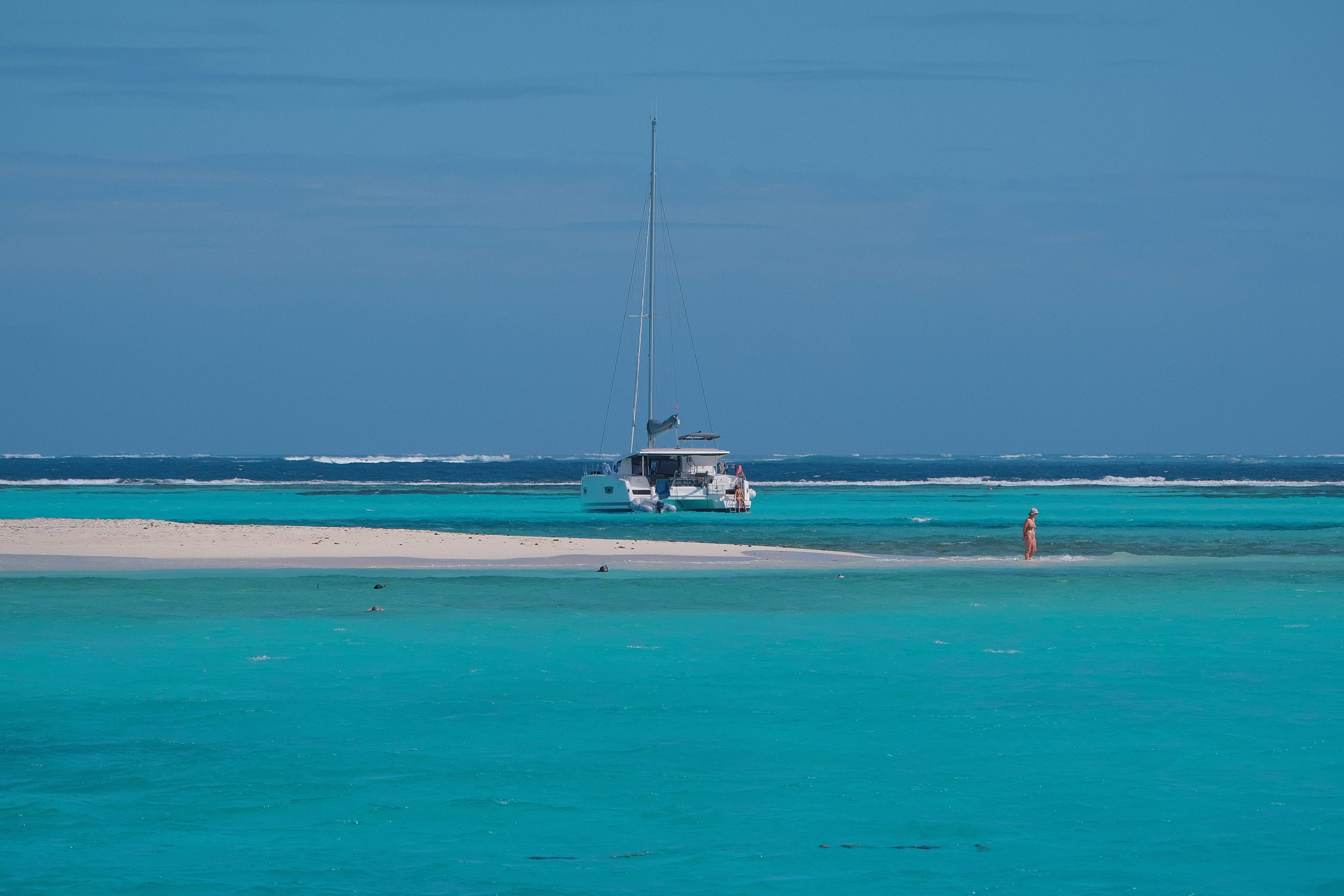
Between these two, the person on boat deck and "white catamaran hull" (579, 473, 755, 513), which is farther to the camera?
"white catamaran hull" (579, 473, 755, 513)

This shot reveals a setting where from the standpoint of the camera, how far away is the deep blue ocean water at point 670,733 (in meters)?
10.6

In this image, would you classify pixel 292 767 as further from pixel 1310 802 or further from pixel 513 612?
pixel 513 612

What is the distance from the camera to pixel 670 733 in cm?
1479

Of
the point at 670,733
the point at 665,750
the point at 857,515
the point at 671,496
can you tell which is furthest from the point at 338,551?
the point at 857,515

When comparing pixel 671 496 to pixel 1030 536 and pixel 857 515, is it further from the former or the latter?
pixel 1030 536

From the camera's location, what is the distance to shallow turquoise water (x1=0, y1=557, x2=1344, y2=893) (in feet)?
34.5

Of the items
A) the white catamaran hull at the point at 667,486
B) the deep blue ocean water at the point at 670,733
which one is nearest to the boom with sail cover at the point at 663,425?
the white catamaran hull at the point at 667,486

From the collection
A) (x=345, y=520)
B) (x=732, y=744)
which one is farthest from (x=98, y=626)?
(x=345, y=520)

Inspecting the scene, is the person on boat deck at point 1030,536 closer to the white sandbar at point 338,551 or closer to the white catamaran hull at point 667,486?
the white sandbar at point 338,551

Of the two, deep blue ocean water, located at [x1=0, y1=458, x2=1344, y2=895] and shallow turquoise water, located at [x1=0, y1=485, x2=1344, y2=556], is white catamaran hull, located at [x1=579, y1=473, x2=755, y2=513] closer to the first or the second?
→ shallow turquoise water, located at [x1=0, y1=485, x2=1344, y2=556]

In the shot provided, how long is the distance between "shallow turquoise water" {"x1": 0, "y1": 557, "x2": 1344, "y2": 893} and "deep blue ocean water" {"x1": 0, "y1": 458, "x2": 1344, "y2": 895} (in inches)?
2.0

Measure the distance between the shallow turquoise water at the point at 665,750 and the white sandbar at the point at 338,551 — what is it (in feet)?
25.4

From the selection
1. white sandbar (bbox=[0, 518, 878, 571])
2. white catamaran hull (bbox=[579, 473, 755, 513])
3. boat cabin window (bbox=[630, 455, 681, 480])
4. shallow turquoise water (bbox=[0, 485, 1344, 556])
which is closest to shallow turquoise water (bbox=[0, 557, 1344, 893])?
white sandbar (bbox=[0, 518, 878, 571])

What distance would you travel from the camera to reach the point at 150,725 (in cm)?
1484
